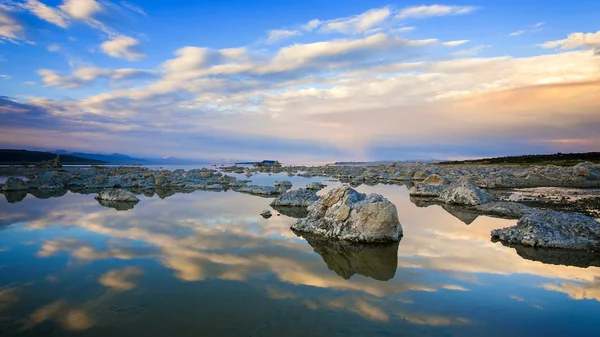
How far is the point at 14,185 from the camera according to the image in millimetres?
21219

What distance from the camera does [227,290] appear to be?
5.10m

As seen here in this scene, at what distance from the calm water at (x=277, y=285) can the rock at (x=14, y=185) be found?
49.7 feet

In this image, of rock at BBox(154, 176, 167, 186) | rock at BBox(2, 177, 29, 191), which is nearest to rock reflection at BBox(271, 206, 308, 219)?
rock at BBox(154, 176, 167, 186)

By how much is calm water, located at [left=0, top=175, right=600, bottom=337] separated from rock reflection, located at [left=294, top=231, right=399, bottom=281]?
0.04 m

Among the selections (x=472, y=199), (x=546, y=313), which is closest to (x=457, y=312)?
(x=546, y=313)

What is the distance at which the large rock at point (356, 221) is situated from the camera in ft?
28.6

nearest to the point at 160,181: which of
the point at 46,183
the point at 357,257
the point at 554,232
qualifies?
the point at 46,183

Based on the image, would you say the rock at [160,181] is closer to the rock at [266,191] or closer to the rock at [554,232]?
the rock at [266,191]

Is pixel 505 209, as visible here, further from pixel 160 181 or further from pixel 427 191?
pixel 160 181

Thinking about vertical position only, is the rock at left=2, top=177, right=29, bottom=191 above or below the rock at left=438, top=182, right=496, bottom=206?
below

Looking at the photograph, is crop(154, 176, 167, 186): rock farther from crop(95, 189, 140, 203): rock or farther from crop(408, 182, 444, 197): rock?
crop(408, 182, 444, 197): rock

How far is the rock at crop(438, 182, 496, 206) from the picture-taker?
15016 millimetres

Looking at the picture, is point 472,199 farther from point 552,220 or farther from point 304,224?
point 304,224

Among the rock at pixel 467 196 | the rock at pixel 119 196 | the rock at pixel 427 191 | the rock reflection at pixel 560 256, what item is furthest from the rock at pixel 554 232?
the rock at pixel 119 196
